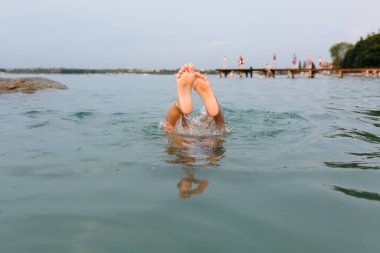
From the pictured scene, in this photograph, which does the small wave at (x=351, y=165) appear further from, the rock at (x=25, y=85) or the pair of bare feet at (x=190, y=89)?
the rock at (x=25, y=85)

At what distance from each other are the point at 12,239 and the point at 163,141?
261 cm

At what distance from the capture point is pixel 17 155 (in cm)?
382

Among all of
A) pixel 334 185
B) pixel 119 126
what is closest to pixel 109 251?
pixel 334 185

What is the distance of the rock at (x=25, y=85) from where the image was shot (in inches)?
562

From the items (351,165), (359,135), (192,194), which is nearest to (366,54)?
(359,135)

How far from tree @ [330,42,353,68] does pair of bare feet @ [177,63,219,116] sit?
8778 cm

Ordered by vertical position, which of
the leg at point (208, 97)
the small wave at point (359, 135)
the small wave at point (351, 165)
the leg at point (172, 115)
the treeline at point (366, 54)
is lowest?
the small wave at point (351, 165)

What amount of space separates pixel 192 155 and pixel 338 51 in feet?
304

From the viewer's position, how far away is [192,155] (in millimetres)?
3691

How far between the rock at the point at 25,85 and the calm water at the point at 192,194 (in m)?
10.5

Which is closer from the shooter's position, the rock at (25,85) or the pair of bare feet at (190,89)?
the pair of bare feet at (190,89)

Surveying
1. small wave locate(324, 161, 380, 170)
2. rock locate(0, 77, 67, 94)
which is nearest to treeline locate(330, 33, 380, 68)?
rock locate(0, 77, 67, 94)

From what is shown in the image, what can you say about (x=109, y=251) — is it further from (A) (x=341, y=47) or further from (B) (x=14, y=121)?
(A) (x=341, y=47)

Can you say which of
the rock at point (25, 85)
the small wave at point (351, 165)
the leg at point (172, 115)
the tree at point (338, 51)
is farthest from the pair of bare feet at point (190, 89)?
the tree at point (338, 51)
